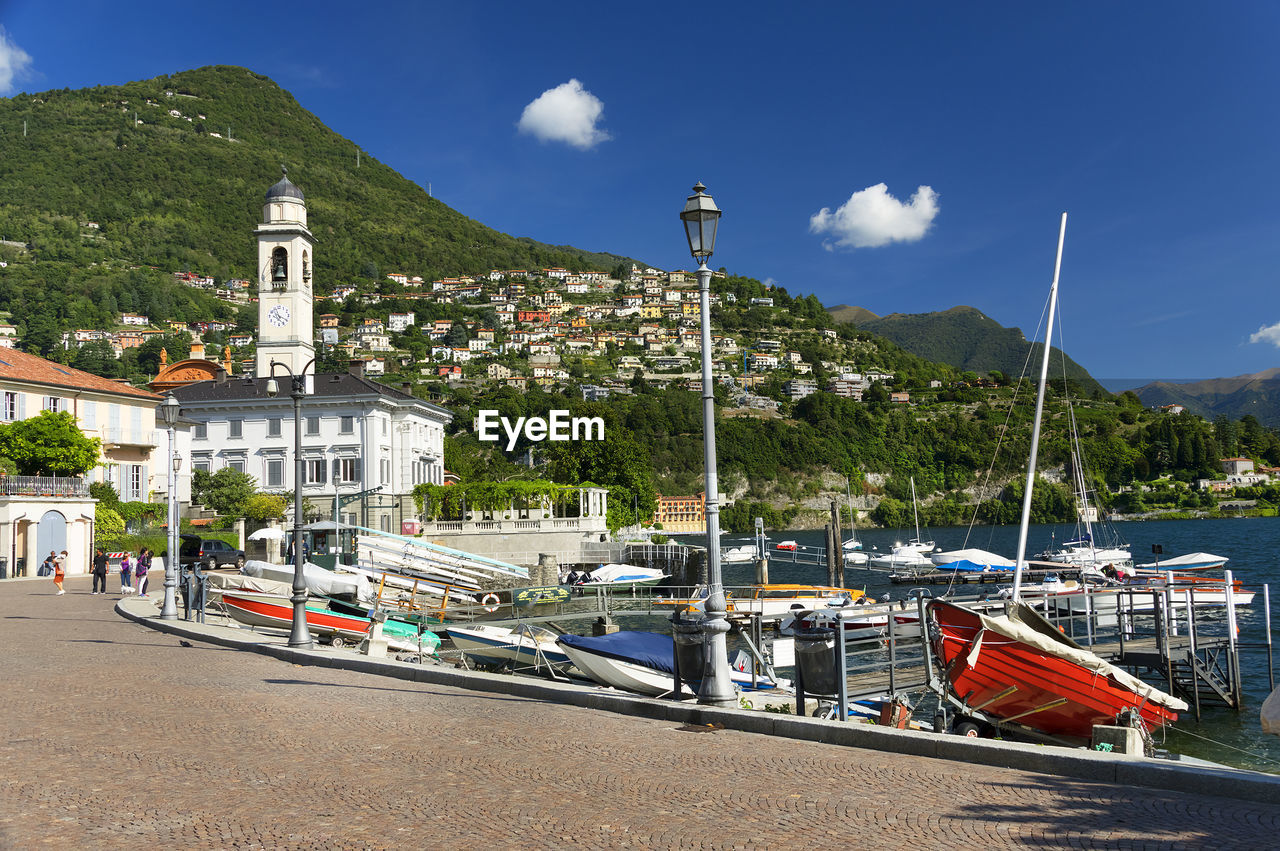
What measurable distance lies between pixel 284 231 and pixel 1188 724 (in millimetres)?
66775

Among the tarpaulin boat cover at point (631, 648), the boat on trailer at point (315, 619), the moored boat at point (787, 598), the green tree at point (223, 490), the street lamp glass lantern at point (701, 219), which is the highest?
the street lamp glass lantern at point (701, 219)

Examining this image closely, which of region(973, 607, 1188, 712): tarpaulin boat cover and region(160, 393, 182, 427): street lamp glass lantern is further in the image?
region(160, 393, 182, 427): street lamp glass lantern

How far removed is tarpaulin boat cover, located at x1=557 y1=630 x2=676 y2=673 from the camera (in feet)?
50.6

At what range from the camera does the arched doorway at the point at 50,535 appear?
42062 mm

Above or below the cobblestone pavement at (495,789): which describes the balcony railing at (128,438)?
above

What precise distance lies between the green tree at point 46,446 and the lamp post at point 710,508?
4242 cm

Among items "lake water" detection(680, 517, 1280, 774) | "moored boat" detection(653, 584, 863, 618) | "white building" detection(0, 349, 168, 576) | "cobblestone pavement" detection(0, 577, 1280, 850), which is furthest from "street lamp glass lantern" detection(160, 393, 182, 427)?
"lake water" detection(680, 517, 1280, 774)

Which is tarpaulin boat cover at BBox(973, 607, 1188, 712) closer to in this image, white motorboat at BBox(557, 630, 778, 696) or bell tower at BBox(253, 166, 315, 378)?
white motorboat at BBox(557, 630, 778, 696)

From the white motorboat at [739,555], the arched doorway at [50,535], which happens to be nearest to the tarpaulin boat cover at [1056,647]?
the arched doorway at [50,535]

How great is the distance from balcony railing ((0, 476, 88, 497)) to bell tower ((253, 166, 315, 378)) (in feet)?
86.5

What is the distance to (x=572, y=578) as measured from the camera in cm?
5306

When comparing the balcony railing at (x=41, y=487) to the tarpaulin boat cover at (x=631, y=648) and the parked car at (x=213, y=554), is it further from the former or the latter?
the tarpaulin boat cover at (x=631, y=648)

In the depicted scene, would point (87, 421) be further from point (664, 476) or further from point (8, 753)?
point (664, 476)

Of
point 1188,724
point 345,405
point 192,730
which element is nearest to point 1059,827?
point 192,730
